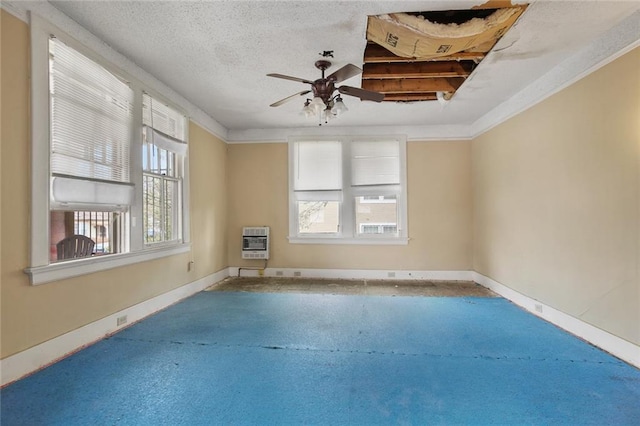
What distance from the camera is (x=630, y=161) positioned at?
232 centimetres

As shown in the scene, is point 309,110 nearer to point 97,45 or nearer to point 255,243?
point 97,45

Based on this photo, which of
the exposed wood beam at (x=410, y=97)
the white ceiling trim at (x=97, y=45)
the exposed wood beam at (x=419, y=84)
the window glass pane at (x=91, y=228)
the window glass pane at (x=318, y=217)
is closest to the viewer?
the white ceiling trim at (x=97, y=45)

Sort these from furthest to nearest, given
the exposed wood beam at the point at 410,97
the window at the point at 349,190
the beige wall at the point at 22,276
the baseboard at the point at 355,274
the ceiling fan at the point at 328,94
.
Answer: the window at the point at 349,190
the baseboard at the point at 355,274
the exposed wood beam at the point at 410,97
the ceiling fan at the point at 328,94
the beige wall at the point at 22,276

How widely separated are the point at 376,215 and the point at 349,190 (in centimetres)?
70

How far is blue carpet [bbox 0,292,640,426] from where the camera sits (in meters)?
1.73

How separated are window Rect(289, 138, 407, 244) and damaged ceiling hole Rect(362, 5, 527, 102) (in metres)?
1.95

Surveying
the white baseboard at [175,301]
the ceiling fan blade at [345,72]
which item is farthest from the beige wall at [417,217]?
the ceiling fan blade at [345,72]

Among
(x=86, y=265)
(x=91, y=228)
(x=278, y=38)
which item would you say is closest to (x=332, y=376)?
(x=86, y=265)

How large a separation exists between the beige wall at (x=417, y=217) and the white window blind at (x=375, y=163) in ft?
0.89

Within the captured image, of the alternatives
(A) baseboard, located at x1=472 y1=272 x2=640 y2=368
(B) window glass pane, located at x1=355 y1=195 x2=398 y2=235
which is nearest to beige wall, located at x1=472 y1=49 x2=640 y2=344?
(A) baseboard, located at x1=472 y1=272 x2=640 y2=368

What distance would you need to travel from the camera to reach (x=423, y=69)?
3.18m

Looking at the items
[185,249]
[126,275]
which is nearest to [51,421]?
[126,275]

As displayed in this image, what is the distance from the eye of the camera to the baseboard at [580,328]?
232 cm

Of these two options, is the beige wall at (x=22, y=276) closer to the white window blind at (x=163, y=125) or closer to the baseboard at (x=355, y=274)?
the white window blind at (x=163, y=125)
